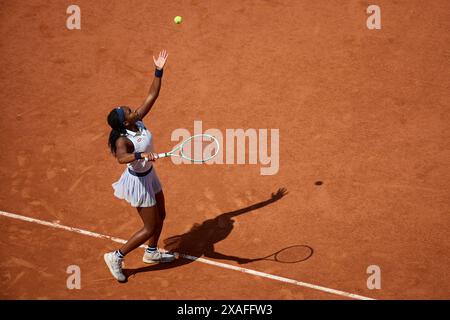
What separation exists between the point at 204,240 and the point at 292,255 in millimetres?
1590

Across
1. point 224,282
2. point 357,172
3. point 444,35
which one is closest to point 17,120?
point 224,282

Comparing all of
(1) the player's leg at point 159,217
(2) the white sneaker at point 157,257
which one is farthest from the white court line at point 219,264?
(1) the player's leg at point 159,217

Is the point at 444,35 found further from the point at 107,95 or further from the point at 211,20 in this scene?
the point at 107,95

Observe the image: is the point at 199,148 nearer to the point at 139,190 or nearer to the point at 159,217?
the point at 159,217

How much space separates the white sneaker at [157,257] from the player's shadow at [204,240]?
0.08 m

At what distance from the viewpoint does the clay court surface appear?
11.0 meters

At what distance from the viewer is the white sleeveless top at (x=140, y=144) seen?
9.98m

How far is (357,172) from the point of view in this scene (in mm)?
12789

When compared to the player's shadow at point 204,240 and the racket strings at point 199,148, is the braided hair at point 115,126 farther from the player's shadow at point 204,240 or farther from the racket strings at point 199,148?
the racket strings at point 199,148

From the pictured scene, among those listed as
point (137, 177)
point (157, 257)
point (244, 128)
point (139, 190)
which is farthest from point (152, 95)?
point (244, 128)

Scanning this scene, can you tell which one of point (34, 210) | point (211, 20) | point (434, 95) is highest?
point (211, 20)

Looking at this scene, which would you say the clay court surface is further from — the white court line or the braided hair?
the braided hair

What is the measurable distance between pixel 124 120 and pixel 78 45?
6.81 metres

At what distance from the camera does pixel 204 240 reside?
38.1 ft
